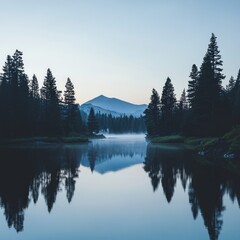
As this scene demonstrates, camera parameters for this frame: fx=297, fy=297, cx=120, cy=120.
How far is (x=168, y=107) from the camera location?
267 feet

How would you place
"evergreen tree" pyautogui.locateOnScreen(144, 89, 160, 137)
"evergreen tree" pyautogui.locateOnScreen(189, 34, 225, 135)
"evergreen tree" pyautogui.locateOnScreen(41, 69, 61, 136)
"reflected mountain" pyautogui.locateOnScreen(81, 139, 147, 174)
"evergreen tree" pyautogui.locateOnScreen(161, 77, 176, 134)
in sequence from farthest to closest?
"evergreen tree" pyautogui.locateOnScreen(144, 89, 160, 137)
"evergreen tree" pyautogui.locateOnScreen(161, 77, 176, 134)
"evergreen tree" pyautogui.locateOnScreen(41, 69, 61, 136)
"evergreen tree" pyautogui.locateOnScreen(189, 34, 225, 135)
"reflected mountain" pyautogui.locateOnScreen(81, 139, 147, 174)

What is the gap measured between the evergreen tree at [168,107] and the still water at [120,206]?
57.4 metres

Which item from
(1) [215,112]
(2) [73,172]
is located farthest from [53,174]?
(1) [215,112]

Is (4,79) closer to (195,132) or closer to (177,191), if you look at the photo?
(195,132)

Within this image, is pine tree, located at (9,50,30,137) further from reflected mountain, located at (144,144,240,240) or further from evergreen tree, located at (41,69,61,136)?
reflected mountain, located at (144,144,240,240)

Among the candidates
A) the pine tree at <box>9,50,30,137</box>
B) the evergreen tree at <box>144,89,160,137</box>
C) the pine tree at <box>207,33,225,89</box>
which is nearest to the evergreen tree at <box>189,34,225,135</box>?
the pine tree at <box>207,33,225,89</box>

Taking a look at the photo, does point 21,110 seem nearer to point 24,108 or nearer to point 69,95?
point 24,108

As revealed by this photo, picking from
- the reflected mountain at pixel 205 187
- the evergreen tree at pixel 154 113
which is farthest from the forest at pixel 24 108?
the reflected mountain at pixel 205 187

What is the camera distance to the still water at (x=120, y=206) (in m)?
10.0

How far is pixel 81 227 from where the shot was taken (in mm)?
10547

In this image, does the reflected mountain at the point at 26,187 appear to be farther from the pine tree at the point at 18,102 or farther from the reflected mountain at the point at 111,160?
the pine tree at the point at 18,102

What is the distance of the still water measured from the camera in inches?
395

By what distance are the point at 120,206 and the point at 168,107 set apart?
228ft

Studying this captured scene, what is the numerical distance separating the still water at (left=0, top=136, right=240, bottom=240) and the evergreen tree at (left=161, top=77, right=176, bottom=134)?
57.4 m
